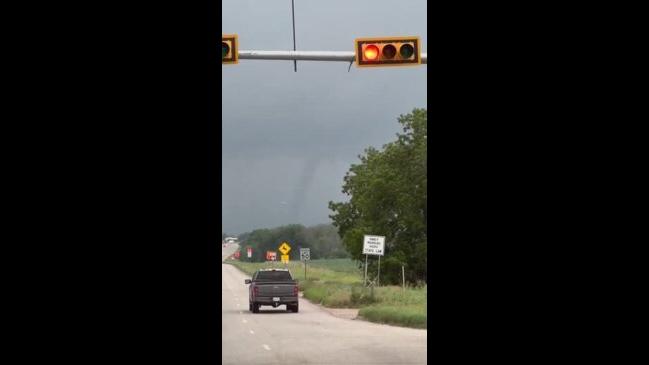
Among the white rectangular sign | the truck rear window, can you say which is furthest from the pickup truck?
the white rectangular sign

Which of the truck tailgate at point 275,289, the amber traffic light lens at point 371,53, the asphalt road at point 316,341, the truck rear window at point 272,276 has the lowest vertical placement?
the asphalt road at point 316,341

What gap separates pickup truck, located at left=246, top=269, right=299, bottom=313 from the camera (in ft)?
115

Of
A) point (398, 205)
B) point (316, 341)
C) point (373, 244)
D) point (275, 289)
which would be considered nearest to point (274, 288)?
point (275, 289)

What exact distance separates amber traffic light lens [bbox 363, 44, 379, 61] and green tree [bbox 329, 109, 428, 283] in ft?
125

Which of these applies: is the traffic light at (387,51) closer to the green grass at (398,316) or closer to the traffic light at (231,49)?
the traffic light at (231,49)

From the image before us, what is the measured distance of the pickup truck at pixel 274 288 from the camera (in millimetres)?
35156

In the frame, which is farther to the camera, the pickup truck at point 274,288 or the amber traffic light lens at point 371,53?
the pickup truck at point 274,288

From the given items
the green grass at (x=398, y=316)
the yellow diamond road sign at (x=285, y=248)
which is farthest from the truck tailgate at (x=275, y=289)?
the yellow diamond road sign at (x=285, y=248)

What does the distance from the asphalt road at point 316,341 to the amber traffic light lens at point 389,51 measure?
4387 millimetres

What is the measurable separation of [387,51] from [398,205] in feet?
134

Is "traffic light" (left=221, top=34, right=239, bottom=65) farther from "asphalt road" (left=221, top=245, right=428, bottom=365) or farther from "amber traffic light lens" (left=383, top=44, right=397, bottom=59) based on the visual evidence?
"asphalt road" (left=221, top=245, right=428, bottom=365)
